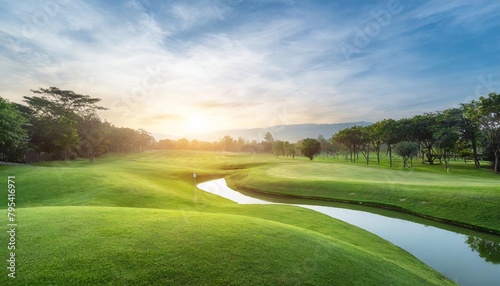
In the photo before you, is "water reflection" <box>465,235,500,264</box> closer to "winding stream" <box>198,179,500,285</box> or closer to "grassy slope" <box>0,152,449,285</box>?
"winding stream" <box>198,179,500,285</box>

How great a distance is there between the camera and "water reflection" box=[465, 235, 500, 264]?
19.2 meters

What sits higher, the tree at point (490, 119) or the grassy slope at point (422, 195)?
the tree at point (490, 119)

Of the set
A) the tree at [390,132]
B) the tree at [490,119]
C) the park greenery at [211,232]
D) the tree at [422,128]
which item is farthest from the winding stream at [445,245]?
the tree at [422,128]

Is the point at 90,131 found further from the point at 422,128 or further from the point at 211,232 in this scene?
the point at 422,128

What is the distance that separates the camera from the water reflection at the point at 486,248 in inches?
754

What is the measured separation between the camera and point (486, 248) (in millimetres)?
20984

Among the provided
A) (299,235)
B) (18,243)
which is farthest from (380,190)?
(18,243)

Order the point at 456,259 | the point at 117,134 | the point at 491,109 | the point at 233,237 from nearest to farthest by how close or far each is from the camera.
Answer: the point at 233,237, the point at 456,259, the point at 491,109, the point at 117,134

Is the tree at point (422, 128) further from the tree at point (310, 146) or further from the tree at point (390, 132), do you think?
the tree at point (310, 146)

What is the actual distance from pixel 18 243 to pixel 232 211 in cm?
1703

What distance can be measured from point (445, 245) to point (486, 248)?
Result: 2916 millimetres

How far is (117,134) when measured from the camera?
400 feet

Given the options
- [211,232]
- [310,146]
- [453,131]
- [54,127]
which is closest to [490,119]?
[453,131]

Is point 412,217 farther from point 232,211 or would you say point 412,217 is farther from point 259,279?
point 259,279
